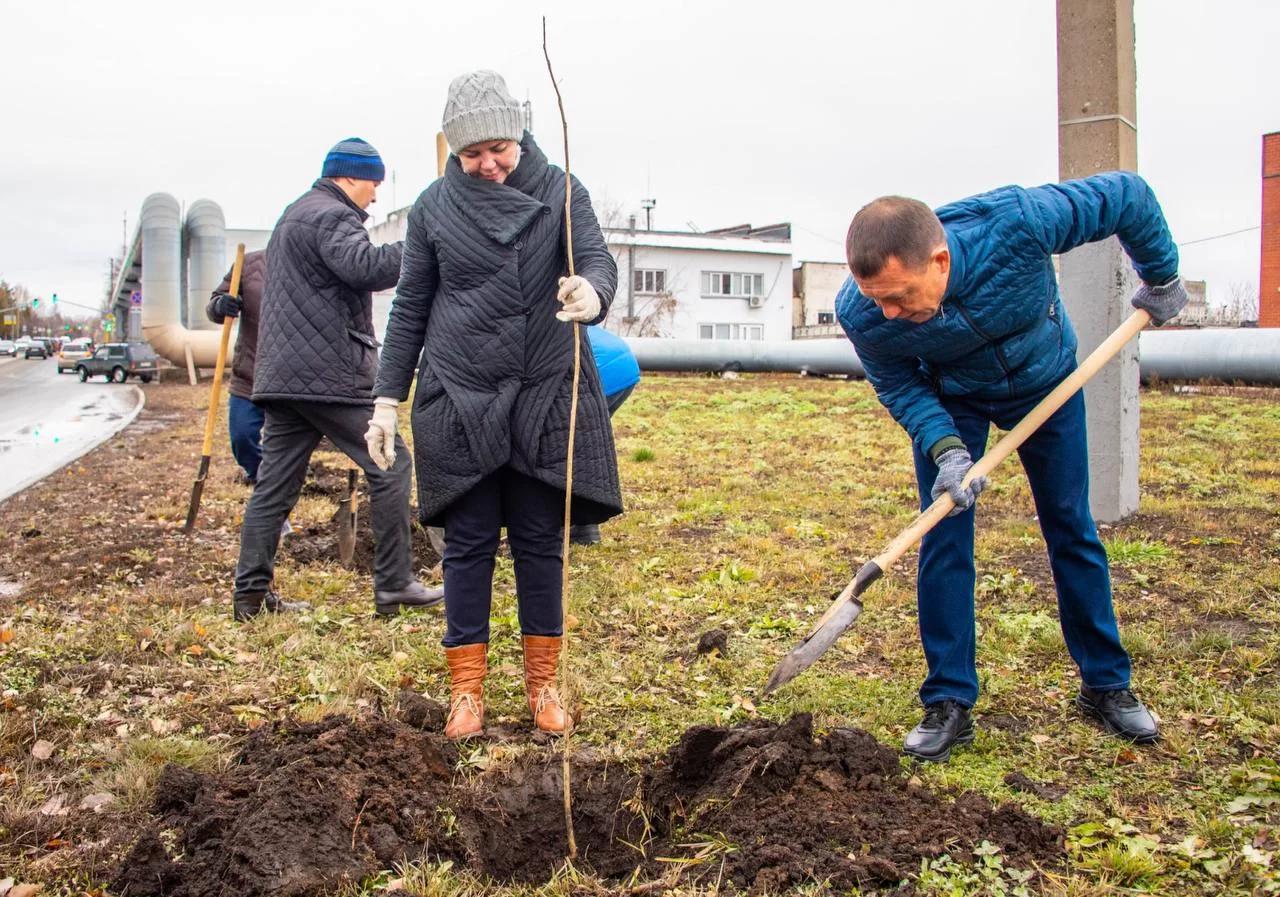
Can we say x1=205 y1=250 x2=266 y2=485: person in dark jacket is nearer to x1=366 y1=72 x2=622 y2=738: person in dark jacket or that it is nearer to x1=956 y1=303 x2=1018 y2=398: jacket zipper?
x1=366 y1=72 x2=622 y2=738: person in dark jacket

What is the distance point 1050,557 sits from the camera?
3127 mm

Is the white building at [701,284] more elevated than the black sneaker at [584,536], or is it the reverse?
the white building at [701,284]

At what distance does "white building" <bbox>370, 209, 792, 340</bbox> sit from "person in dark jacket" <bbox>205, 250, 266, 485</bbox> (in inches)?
1540

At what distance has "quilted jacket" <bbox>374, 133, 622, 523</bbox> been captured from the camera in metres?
3.19

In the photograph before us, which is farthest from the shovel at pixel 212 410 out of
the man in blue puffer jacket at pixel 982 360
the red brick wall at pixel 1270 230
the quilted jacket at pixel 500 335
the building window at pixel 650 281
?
the building window at pixel 650 281

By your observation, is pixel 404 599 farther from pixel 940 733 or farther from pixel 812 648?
pixel 940 733

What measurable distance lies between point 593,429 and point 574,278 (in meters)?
0.59

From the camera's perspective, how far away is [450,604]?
345 centimetres

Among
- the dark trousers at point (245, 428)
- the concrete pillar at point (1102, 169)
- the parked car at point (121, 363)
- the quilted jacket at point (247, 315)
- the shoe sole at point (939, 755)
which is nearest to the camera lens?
the shoe sole at point (939, 755)

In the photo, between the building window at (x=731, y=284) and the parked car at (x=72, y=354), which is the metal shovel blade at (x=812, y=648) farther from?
the building window at (x=731, y=284)

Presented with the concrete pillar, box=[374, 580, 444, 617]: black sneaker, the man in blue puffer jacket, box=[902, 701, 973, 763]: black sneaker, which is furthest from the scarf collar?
the concrete pillar

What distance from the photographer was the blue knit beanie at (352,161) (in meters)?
4.62

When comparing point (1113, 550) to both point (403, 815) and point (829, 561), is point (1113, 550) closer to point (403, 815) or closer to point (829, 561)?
point (829, 561)

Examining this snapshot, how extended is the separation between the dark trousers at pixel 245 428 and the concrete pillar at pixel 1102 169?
492 cm
